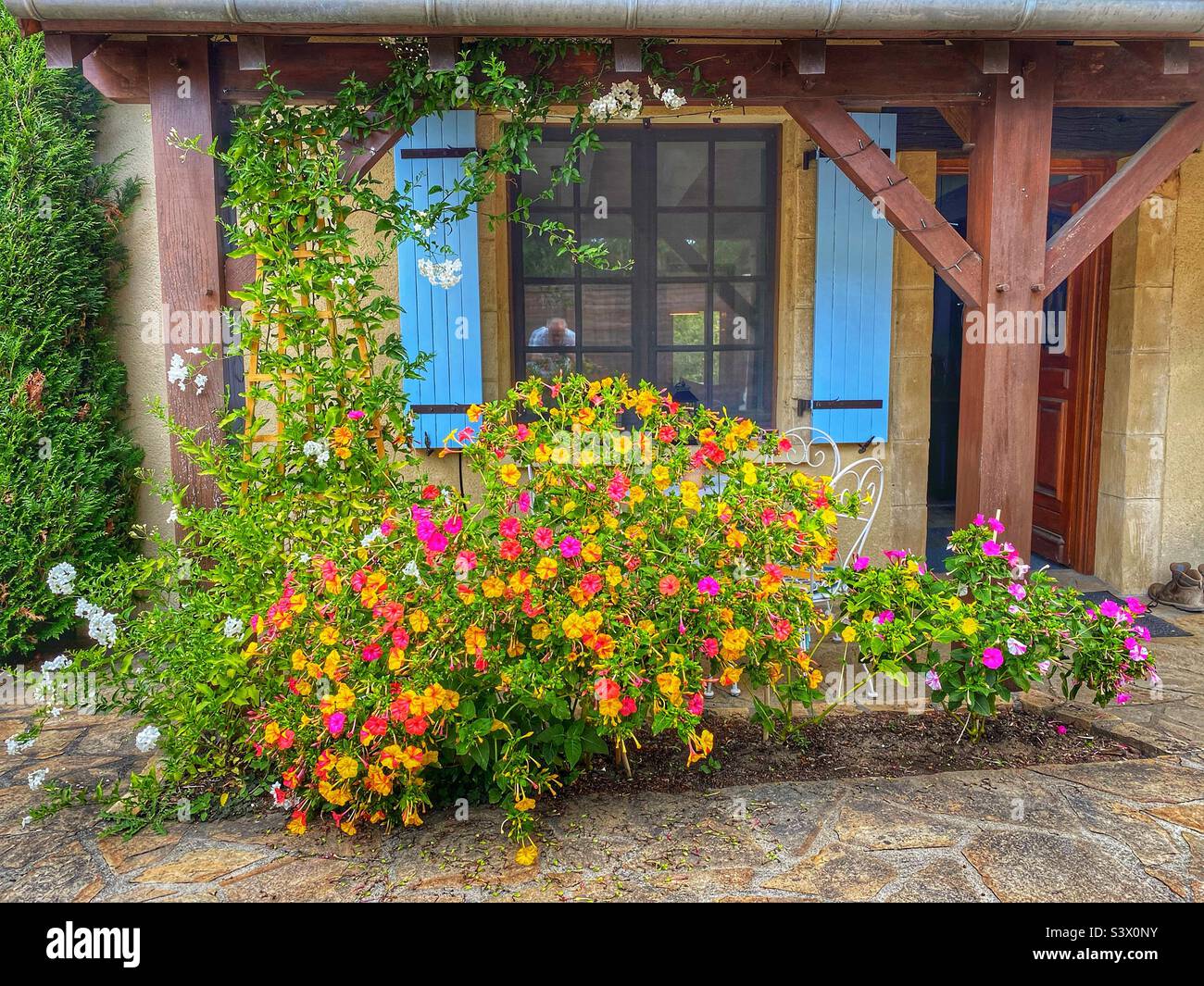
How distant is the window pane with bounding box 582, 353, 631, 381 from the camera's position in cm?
511

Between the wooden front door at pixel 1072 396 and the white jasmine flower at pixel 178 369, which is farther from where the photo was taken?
the wooden front door at pixel 1072 396

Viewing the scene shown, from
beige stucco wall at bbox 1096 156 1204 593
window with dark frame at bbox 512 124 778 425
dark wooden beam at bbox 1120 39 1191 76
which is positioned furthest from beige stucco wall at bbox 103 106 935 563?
dark wooden beam at bbox 1120 39 1191 76

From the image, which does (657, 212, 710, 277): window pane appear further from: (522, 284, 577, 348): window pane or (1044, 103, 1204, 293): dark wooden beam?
(1044, 103, 1204, 293): dark wooden beam

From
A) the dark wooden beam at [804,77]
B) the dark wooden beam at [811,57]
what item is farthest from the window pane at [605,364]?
the dark wooden beam at [811,57]

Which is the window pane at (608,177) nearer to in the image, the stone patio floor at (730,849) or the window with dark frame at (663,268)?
the window with dark frame at (663,268)

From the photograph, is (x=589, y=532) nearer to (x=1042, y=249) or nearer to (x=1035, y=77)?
(x=1042, y=249)

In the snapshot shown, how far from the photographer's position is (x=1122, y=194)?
3.62 meters

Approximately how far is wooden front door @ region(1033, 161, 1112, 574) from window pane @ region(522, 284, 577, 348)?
2.74m

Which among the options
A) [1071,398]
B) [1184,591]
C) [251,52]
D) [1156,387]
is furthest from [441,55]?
[1184,591]

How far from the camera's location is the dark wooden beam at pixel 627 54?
11.0ft

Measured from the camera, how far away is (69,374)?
4.50m

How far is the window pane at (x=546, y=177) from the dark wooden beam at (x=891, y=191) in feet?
5.48
